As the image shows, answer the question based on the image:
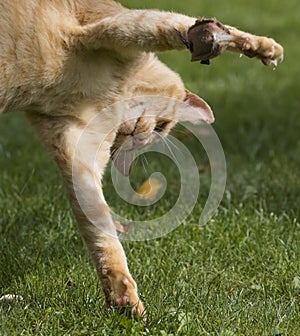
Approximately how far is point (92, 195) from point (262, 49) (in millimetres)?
983

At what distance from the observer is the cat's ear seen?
396cm

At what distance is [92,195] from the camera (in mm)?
3580

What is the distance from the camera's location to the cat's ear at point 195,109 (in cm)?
396

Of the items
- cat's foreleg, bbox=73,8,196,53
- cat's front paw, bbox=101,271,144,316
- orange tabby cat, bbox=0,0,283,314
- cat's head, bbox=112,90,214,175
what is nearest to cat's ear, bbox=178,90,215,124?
cat's head, bbox=112,90,214,175

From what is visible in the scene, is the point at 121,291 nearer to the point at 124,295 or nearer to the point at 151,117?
the point at 124,295

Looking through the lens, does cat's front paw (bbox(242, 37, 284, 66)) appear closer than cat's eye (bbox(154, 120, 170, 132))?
Yes

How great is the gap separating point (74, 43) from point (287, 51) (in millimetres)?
5638

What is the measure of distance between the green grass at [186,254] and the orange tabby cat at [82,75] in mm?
200

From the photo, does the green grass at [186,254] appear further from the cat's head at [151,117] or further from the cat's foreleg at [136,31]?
the cat's foreleg at [136,31]

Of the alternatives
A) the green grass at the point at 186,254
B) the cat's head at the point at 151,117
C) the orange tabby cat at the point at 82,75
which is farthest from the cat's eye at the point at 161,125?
the green grass at the point at 186,254

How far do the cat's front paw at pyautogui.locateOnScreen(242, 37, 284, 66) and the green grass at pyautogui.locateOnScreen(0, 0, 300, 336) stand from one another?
3.30 feet

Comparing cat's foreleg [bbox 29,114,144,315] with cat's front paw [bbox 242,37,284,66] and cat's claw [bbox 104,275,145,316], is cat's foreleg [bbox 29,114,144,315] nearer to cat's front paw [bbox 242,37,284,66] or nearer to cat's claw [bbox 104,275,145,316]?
cat's claw [bbox 104,275,145,316]

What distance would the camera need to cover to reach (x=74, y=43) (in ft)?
11.6

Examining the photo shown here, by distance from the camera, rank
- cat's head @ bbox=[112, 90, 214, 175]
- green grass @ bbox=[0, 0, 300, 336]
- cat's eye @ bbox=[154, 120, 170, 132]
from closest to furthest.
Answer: green grass @ bbox=[0, 0, 300, 336] → cat's head @ bbox=[112, 90, 214, 175] → cat's eye @ bbox=[154, 120, 170, 132]
